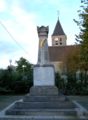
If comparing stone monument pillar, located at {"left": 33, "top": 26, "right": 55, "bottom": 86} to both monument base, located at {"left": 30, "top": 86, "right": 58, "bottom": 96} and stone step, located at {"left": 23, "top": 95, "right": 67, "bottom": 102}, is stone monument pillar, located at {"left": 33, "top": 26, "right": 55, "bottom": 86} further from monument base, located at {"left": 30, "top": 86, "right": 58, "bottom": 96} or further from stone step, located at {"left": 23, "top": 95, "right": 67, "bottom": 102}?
stone step, located at {"left": 23, "top": 95, "right": 67, "bottom": 102}

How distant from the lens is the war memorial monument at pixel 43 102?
1712 cm

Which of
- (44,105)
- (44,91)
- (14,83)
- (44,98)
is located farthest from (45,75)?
(14,83)

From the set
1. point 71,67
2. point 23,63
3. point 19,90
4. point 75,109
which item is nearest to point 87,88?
point 19,90

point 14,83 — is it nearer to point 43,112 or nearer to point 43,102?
point 43,102

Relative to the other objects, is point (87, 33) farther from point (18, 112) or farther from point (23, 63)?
point (23, 63)

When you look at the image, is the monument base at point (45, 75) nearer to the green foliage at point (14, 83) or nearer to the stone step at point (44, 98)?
the stone step at point (44, 98)

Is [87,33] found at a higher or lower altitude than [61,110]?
higher

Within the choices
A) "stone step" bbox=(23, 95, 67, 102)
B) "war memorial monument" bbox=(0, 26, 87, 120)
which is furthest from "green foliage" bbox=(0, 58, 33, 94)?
"stone step" bbox=(23, 95, 67, 102)

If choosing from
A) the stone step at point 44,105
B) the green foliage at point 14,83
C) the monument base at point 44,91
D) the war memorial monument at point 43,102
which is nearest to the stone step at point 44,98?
the war memorial monument at point 43,102

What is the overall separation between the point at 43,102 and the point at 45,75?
2.49 m

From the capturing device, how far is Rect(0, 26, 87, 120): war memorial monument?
1712cm

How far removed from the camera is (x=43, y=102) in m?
19.7

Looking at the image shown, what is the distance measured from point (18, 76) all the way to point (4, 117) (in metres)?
32.1

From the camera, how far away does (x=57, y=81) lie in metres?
47.5
